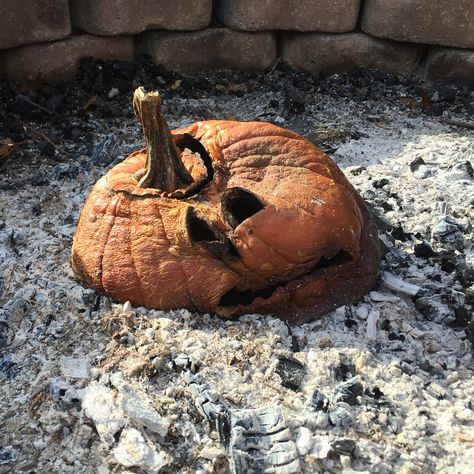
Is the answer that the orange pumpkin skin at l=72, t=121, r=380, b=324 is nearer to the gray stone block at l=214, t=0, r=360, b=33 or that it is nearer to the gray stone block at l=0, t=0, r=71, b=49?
the gray stone block at l=0, t=0, r=71, b=49

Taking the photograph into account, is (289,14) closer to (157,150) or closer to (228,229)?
(157,150)

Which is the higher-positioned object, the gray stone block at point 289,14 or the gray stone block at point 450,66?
the gray stone block at point 289,14

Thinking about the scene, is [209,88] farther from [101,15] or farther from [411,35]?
[411,35]

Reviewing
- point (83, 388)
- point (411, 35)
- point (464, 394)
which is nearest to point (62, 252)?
point (83, 388)

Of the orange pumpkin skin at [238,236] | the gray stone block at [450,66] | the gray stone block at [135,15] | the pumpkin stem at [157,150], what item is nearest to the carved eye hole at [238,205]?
the orange pumpkin skin at [238,236]

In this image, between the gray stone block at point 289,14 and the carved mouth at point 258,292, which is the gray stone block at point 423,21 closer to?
the gray stone block at point 289,14
